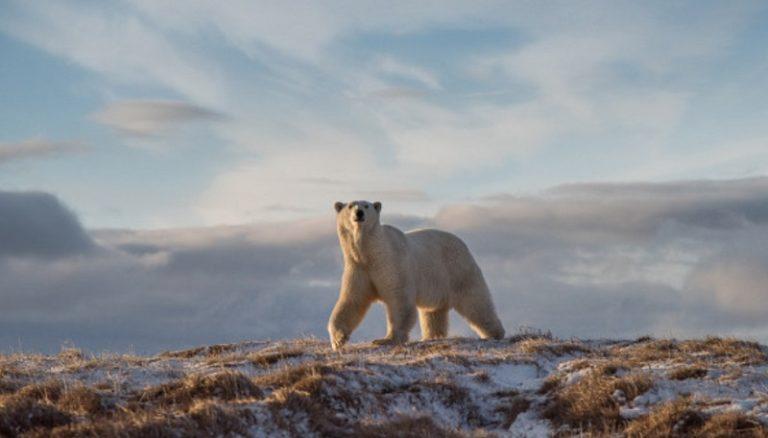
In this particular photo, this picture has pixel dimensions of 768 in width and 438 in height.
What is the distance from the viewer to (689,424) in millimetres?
11523

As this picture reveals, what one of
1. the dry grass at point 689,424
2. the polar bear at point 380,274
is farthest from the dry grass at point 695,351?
the polar bear at point 380,274

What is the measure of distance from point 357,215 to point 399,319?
2354 millimetres

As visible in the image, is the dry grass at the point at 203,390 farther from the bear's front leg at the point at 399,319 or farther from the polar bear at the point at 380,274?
the bear's front leg at the point at 399,319

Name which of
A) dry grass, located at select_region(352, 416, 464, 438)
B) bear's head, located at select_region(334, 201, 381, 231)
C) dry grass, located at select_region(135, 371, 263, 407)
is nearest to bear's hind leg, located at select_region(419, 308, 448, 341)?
bear's head, located at select_region(334, 201, 381, 231)

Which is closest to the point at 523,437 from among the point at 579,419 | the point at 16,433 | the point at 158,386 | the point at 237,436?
the point at 579,419

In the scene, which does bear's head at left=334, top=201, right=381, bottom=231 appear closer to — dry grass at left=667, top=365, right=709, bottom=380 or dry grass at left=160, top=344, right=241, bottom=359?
dry grass at left=160, top=344, right=241, bottom=359

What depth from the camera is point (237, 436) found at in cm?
1022

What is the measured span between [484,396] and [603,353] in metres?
4.52

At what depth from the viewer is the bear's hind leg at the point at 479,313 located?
71.3ft

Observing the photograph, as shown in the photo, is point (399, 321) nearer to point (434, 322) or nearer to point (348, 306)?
point (348, 306)

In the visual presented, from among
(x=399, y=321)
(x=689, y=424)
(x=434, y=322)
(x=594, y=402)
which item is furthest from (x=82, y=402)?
(x=434, y=322)

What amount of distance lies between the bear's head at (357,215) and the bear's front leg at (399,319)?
1.64 meters

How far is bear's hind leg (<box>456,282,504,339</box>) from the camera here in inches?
856

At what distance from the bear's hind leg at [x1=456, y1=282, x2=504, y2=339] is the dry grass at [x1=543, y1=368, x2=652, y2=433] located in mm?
8368
